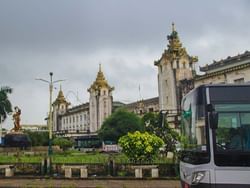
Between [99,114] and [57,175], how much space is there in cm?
9430

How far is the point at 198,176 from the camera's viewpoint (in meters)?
8.80

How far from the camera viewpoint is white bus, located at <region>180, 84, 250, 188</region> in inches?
342

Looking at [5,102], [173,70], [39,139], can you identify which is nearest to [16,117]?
[5,102]

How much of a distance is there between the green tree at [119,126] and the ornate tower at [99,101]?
3896cm

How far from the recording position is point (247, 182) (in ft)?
28.4

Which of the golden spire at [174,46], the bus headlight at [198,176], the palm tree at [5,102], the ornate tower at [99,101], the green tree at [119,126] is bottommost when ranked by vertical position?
the bus headlight at [198,176]

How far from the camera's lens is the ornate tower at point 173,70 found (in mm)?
75625

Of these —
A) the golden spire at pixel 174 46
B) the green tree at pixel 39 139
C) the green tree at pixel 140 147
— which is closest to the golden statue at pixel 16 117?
the green tree at pixel 39 139

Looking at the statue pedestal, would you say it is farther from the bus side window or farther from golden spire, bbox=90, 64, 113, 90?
golden spire, bbox=90, 64, 113, 90

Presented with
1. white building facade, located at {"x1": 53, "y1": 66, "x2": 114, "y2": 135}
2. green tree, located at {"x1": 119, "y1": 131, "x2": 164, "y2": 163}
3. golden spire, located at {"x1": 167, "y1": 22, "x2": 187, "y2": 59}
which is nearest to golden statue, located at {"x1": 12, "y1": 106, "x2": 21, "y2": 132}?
golden spire, located at {"x1": 167, "y1": 22, "x2": 187, "y2": 59}

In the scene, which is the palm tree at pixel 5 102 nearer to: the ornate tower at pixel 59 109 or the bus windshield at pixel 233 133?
the bus windshield at pixel 233 133

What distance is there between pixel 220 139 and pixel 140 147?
14.0 m

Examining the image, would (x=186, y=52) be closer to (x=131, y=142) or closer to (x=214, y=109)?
(x=131, y=142)

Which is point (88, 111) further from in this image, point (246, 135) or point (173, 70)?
point (246, 135)
